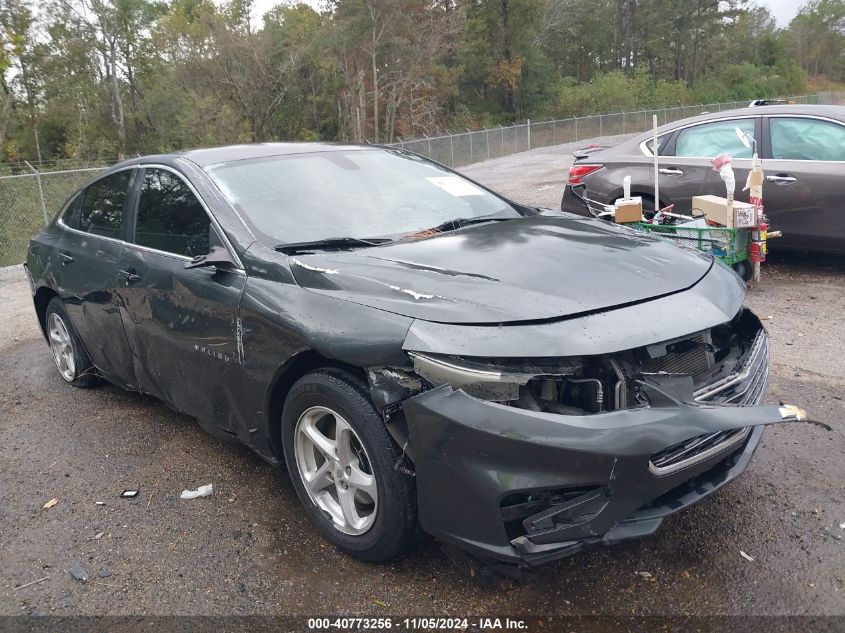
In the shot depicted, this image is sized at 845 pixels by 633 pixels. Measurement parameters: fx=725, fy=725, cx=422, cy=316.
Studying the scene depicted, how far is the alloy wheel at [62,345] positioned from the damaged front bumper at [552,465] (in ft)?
11.9

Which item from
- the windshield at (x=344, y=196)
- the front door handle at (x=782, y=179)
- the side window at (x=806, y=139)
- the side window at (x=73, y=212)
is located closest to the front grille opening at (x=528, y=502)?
the windshield at (x=344, y=196)

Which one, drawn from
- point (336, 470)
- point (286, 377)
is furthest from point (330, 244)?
point (336, 470)

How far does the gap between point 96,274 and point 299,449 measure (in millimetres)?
2094

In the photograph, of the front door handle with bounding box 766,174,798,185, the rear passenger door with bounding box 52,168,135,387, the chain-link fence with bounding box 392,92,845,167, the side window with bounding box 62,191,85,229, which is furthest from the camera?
the chain-link fence with bounding box 392,92,845,167

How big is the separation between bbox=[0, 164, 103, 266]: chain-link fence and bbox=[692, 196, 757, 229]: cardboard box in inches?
480

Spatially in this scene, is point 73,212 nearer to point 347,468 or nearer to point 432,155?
point 347,468

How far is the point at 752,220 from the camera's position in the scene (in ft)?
19.7

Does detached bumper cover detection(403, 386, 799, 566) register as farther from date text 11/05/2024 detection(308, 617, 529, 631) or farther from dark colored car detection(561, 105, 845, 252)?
dark colored car detection(561, 105, 845, 252)

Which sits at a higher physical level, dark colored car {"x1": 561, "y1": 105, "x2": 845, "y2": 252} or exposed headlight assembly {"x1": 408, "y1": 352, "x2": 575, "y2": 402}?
dark colored car {"x1": 561, "y1": 105, "x2": 845, "y2": 252}

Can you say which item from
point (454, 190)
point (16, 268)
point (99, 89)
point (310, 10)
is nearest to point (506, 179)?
point (16, 268)

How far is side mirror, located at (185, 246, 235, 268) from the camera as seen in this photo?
328cm

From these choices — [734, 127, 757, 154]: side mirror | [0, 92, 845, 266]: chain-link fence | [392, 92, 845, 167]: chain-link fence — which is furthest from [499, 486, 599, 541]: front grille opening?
[392, 92, 845, 167]: chain-link fence

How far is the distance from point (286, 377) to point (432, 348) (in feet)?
2.89

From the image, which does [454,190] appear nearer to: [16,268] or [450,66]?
[16,268]
